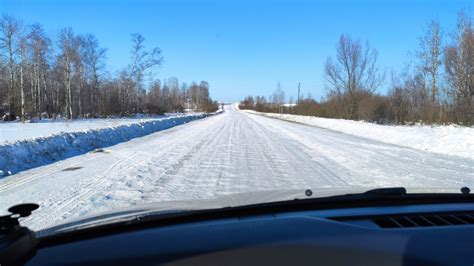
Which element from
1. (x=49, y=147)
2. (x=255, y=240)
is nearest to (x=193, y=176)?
(x=49, y=147)

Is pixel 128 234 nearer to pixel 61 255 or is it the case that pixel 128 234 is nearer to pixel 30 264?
pixel 61 255

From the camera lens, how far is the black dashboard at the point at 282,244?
1630 mm

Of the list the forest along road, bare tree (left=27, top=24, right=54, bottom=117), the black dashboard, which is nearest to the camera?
the black dashboard

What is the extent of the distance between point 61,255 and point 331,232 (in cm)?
110

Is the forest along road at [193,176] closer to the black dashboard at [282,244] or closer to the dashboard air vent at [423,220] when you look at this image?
the black dashboard at [282,244]

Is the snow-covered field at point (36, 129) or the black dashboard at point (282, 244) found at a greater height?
the black dashboard at point (282, 244)

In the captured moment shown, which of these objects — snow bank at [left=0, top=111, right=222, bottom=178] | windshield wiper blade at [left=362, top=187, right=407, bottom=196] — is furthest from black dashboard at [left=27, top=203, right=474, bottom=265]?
snow bank at [left=0, top=111, right=222, bottom=178]

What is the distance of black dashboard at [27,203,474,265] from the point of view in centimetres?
163

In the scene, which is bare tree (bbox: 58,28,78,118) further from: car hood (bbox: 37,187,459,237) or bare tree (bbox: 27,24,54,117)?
car hood (bbox: 37,187,459,237)

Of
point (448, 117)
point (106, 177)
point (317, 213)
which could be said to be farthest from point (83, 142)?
point (448, 117)

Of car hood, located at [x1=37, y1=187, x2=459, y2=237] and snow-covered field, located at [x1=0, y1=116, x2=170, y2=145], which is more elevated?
car hood, located at [x1=37, y1=187, x2=459, y2=237]

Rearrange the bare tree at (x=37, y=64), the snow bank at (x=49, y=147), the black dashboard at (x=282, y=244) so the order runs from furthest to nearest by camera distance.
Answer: the bare tree at (x=37, y=64)
the snow bank at (x=49, y=147)
the black dashboard at (x=282, y=244)

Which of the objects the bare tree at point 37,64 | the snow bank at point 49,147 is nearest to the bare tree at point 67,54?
the bare tree at point 37,64

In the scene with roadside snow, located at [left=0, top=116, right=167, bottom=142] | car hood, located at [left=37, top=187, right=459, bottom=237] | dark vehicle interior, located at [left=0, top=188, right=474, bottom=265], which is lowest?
roadside snow, located at [left=0, top=116, right=167, bottom=142]
